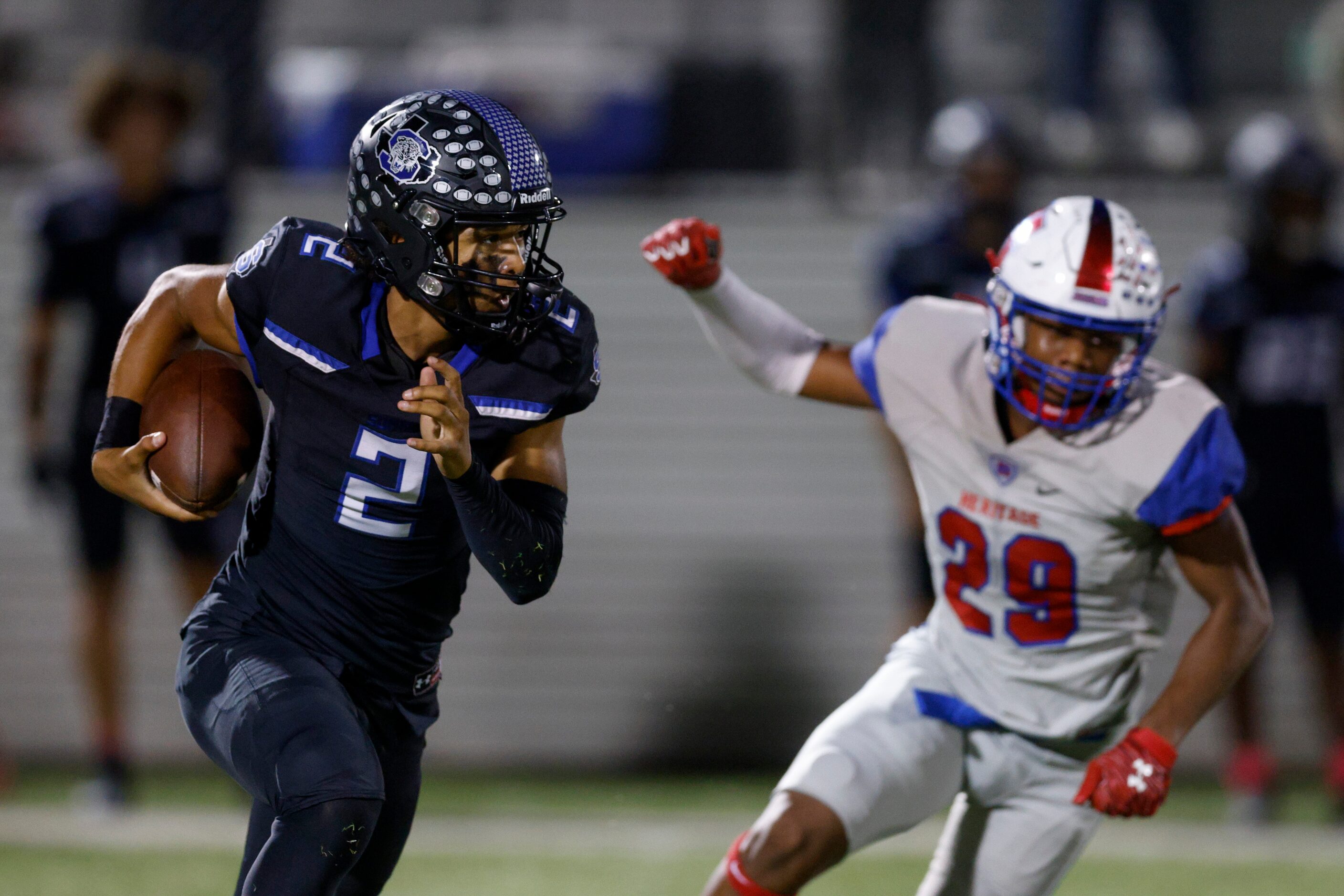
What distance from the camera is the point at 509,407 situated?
9.11 feet

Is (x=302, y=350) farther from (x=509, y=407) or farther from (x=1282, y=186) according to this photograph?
(x=1282, y=186)

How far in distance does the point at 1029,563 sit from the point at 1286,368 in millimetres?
2760

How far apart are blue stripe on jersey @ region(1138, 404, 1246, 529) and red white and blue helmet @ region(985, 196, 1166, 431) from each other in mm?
160

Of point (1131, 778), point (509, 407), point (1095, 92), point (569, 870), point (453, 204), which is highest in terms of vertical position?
point (453, 204)

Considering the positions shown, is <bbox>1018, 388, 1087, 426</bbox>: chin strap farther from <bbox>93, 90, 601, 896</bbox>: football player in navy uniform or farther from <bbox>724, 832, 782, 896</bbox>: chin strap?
<bbox>724, 832, 782, 896</bbox>: chin strap

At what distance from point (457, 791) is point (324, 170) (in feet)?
9.52

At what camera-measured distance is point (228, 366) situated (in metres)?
2.98

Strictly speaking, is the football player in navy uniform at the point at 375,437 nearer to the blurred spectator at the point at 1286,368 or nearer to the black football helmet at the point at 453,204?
the black football helmet at the point at 453,204

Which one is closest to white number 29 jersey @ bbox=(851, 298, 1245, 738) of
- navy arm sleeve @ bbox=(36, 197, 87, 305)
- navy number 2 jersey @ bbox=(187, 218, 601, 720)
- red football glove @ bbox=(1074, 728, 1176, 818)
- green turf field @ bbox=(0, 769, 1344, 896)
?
red football glove @ bbox=(1074, 728, 1176, 818)

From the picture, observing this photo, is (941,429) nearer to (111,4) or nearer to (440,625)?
(440,625)

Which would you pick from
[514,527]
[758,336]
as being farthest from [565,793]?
[514,527]

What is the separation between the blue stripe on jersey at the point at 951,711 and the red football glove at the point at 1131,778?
1.04 ft

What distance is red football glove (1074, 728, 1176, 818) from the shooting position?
278 centimetres

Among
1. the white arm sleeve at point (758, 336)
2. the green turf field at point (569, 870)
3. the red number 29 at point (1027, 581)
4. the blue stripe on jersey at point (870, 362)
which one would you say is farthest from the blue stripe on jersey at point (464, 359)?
the green turf field at point (569, 870)
